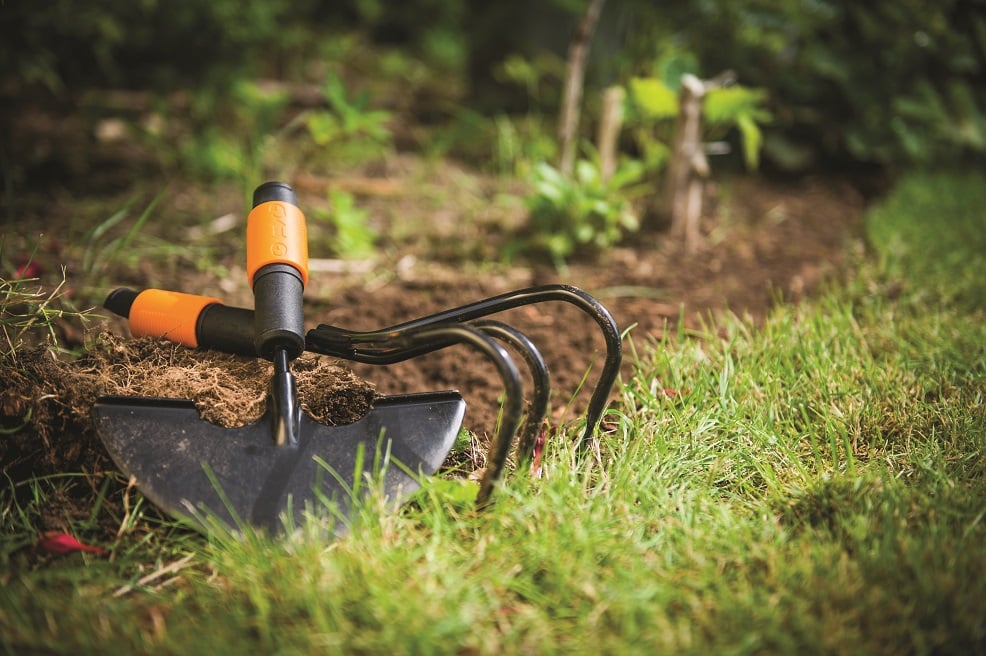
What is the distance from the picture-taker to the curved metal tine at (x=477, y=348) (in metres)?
1.19

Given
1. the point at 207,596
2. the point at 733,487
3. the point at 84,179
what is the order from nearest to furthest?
the point at 207,596 → the point at 733,487 → the point at 84,179

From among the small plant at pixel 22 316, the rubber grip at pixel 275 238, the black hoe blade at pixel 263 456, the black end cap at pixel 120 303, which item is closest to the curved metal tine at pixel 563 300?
the black hoe blade at pixel 263 456

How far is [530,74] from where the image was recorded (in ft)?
11.5

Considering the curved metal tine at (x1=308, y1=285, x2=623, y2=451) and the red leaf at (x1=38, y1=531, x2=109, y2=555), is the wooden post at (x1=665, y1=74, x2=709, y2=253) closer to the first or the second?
the curved metal tine at (x1=308, y1=285, x2=623, y2=451)

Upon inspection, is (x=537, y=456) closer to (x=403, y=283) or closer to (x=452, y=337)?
(x=452, y=337)

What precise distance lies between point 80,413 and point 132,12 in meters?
2.99

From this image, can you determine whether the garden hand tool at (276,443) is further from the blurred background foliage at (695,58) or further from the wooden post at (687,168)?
the blurred background foliage at (695,58)

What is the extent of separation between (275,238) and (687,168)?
1.99 metres

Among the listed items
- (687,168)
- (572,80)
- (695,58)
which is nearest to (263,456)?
(687,168)

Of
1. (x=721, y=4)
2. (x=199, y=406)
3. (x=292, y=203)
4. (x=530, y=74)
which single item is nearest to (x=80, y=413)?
(x=199, y=406)

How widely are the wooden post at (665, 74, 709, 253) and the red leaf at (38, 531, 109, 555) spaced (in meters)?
2.39

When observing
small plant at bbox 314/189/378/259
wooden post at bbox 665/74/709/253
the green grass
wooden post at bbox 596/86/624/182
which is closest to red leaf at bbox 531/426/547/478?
the green grass

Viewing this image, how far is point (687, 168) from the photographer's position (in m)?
2.94

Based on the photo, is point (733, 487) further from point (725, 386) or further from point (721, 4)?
point (721, 4)
